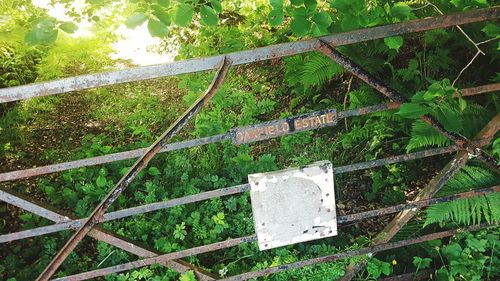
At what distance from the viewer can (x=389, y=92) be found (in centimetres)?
230

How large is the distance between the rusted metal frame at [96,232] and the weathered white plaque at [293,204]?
Answer: 62 cm

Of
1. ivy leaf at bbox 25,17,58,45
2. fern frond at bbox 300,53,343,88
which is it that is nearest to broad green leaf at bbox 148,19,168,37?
ivy leaf at bbox 25,17,58,45

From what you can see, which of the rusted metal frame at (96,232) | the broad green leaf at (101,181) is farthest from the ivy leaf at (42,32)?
the broad green leaf at (101,181)

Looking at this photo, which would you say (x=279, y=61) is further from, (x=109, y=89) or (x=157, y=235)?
(x=157, y=235)

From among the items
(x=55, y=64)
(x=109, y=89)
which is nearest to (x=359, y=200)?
(x=109, y=89)

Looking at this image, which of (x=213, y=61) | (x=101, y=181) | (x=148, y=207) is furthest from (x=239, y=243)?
(x=101, y=181)

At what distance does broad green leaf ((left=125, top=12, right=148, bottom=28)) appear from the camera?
1.95 m

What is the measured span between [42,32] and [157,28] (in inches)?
20.7

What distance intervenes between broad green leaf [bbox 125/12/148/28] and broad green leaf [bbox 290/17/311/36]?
0.77 m

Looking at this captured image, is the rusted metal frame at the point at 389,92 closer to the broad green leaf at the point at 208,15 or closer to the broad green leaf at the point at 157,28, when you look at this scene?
the broad green leaf at the point at 208,15

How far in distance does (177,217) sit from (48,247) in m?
1.10

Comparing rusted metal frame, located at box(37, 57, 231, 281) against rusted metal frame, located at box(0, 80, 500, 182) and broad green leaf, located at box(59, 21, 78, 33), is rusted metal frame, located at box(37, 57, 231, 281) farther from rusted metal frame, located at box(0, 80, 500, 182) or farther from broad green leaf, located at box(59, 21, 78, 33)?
broad green leaf, located at box(59, 21, 78, 33)

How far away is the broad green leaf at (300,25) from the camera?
218 cm

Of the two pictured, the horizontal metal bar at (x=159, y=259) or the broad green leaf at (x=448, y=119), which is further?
the horizontal metal bar at (x=159, y=259)
